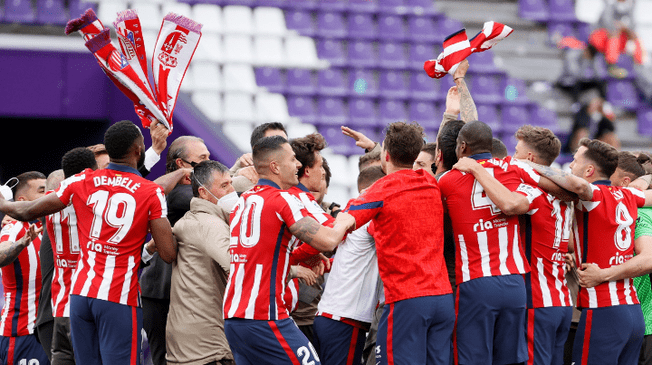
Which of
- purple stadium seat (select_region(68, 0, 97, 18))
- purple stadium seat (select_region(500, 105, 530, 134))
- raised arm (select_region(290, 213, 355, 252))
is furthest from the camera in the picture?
purple stadium seat (select_region(500, 105, 530, 134))

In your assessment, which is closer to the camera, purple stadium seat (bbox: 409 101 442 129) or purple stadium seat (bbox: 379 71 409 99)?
purple stadium seat (bbox: 409 101 442 129)

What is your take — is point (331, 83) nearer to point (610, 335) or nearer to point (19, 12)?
point (19, 12)

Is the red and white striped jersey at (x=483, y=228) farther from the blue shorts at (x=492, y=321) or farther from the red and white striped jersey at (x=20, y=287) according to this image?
the red and white striped jersey at (x=20, y=287)

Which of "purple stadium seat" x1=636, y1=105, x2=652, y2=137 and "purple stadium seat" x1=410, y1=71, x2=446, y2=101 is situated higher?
"purple stadium seat" x1=410, y1=71, x2=446, y2=101

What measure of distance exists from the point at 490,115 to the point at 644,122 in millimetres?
3870

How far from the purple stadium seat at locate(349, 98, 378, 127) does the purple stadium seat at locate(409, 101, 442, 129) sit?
742 mm

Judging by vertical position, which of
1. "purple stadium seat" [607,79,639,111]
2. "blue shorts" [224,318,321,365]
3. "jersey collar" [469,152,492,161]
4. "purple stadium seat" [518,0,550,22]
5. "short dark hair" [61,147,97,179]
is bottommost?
"blue shorts" [224,318,321,365]

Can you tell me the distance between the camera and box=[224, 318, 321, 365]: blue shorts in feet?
13.2

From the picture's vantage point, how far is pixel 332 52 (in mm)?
13523

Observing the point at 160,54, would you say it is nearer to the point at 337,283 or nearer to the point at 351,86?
the point at 337,283

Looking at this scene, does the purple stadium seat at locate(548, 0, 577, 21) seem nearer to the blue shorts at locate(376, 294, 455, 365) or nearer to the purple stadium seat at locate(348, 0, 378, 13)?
the purple stadium seat at locate(348, 0, 378, 13)

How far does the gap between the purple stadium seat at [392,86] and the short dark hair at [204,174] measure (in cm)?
853

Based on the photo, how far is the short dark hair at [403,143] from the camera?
4.38 meters

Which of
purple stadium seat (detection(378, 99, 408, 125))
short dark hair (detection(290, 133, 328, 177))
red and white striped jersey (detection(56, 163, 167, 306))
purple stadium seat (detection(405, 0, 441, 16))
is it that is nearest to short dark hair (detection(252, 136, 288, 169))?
short dark hair (detection(290, 133, 328, 177))
